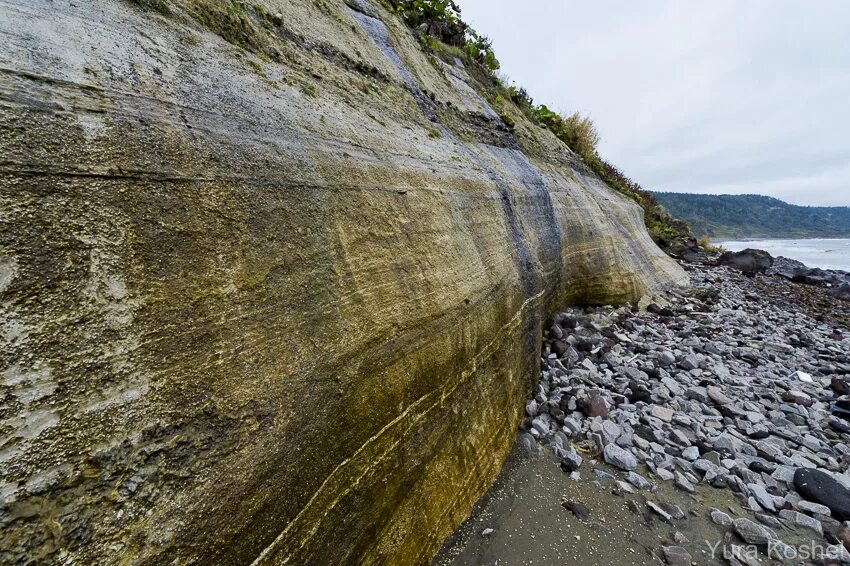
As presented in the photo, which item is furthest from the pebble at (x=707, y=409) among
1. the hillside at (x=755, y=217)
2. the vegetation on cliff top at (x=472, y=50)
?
the hillside at (x=755, y=217)

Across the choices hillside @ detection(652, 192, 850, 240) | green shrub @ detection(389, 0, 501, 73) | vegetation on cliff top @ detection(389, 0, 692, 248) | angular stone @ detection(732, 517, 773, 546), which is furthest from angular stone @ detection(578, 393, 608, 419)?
hillside @ detection(652, 192, 850, 240)

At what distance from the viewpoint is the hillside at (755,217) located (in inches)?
2869

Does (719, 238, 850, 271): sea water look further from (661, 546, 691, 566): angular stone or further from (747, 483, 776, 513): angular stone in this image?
(661, 546, 691, 566): angular stone

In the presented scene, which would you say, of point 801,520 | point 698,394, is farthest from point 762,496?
point 698,394

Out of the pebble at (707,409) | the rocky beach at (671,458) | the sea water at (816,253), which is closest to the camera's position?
the rocky beach at (671,458)

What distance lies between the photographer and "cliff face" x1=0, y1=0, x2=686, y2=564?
3.35ft

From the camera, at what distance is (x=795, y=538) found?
8.29 ft

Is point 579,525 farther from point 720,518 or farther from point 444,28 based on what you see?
point 444,28

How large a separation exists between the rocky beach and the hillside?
76.1 meters

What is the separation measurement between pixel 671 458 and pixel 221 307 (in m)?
3.71

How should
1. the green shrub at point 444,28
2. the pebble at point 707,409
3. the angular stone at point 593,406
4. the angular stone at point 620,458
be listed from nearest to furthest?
1. the pebble at point 707,409
2. the angular stone at point 620,458
3. the angular stone at point 593,406
4. the green shrub at point 444,28

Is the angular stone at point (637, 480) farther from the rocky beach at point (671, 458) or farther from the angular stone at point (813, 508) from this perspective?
the angular stone at point (813, 508)

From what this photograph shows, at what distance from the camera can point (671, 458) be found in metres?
3.19

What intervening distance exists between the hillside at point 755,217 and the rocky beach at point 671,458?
76.1 meters
